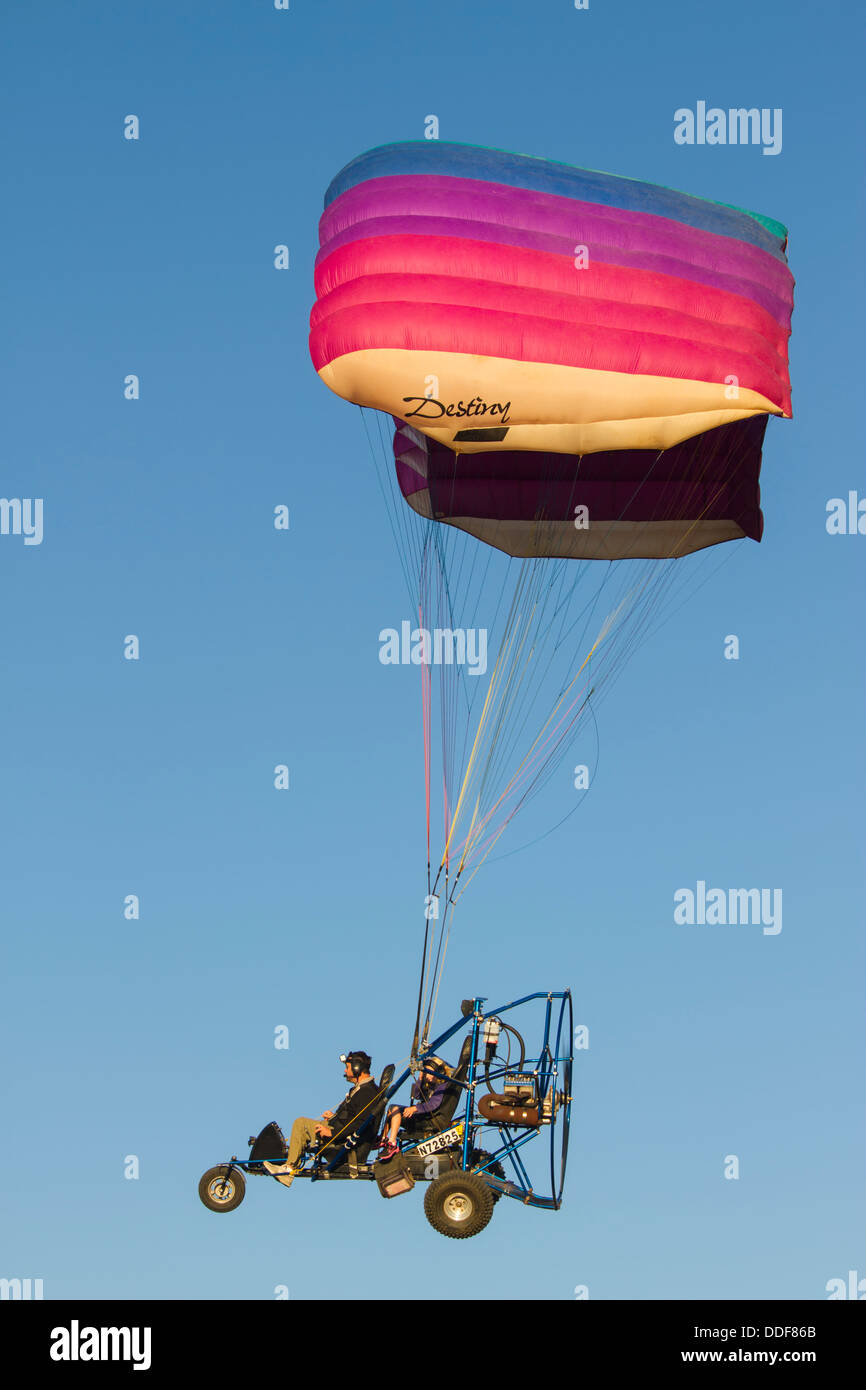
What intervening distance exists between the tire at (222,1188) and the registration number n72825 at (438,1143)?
1.94m

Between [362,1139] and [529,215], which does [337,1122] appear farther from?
[529,215]

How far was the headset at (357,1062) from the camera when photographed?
22922mm

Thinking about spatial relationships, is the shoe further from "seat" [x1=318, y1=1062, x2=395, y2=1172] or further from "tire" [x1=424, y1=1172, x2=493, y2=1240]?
"tire" [x1=424, y1=1172, x2=493, y2=1240]

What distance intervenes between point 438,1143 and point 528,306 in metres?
9.19

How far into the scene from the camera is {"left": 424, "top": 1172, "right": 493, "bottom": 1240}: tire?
2239 centimetres

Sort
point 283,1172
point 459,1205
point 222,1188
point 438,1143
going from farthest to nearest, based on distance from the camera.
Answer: point 222,1188 → point 283,1172 → point 438,1143 → point 459,1205

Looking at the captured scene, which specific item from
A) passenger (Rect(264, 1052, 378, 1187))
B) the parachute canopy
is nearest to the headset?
passenger (Rect(264, 1052, 378, 1187))

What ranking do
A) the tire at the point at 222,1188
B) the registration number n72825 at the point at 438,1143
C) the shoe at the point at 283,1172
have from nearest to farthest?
1. the registration number n72825 at the point at 438,1143
2. the shoe at the point at 283,1172
3. the tire at the point at 222,1188

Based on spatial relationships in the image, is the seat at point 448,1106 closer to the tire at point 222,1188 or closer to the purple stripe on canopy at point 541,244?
the tire at point 222,1188

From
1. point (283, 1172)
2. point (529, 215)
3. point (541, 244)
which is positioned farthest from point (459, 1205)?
point (529, 215)

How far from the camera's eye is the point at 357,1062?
2294 cm

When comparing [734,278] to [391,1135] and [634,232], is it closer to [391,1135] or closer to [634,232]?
[634,232]

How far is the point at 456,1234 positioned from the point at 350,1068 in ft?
6.63

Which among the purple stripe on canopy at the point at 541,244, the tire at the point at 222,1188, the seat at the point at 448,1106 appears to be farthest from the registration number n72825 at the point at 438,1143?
the purple stripe on canopy at the point at 541,244
